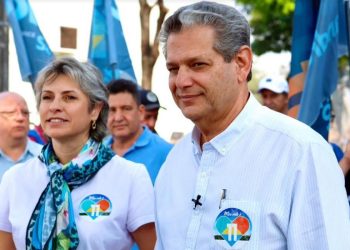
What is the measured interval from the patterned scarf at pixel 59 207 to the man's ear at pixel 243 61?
1.39 metres

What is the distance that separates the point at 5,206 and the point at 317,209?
2033mm

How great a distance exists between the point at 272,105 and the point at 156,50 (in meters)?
7.02

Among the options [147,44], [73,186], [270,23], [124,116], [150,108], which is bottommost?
[73,186]

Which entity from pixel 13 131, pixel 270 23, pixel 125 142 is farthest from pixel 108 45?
pixel 270 23

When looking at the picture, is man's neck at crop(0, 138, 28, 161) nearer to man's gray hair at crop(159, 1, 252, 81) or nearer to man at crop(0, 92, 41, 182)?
man at crop(0, 92, 41, 182)

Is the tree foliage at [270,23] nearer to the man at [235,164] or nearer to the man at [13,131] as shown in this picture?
the man at [13,131]

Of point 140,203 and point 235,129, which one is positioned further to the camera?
point 140,203

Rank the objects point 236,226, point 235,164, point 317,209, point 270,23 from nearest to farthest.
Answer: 1. point 317,209
2. point 236,226
3. point 235,164
4. point 270,23

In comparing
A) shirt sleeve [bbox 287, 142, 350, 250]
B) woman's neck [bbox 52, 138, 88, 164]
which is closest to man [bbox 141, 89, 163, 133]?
woman's neck [bbox 52, 138, 88, 164]

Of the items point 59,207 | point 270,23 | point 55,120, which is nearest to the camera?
point 59,207

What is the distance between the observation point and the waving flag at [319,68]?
21.3 ft

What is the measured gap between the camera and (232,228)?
292cm

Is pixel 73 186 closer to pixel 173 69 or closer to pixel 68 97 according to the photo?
pixel 68 97

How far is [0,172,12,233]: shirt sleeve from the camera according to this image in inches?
168
